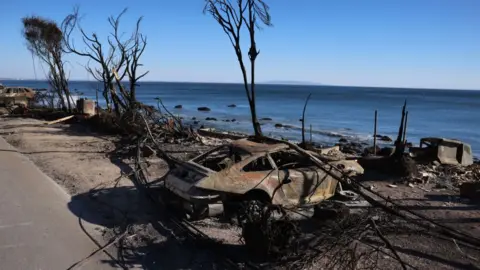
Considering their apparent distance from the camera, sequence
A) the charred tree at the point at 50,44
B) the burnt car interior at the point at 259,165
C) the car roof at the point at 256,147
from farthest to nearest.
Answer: the charred tree at the point at 50,44 → the burnt car interior at the point at 259,165 → the car roof at the point at 256,147

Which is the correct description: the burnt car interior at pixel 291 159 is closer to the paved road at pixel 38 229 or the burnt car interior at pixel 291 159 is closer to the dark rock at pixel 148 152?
the paved road at pixel 38 229

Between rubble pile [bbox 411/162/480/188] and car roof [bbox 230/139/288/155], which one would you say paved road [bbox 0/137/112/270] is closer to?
car roof [bbox 230/139/288/155]

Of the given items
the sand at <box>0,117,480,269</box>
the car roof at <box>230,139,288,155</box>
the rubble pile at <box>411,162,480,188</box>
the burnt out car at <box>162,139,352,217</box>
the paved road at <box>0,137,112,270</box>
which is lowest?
the rubble pile at <box>411,162,480,188</box>

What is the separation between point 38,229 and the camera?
290 inches

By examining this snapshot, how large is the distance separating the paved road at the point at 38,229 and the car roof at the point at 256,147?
3.08m

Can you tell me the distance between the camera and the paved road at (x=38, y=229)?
6141 millimetres

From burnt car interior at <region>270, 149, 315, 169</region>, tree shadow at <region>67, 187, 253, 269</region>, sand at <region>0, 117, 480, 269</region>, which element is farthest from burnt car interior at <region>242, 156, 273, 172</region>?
tree shadow at <region>67, 187, 253, 269</region>

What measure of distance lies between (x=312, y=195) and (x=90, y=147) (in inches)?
415

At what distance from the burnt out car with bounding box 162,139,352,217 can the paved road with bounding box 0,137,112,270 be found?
1.80 metres

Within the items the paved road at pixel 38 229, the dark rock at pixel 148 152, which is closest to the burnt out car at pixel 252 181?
the paved road at pixel 38 229

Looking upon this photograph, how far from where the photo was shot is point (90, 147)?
54.9 feet

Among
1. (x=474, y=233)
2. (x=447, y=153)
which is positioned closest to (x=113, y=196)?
(x=474, y=233)

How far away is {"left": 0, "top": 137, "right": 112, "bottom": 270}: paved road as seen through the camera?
242 inches

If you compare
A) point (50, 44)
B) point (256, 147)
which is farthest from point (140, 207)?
point (50, 44)
